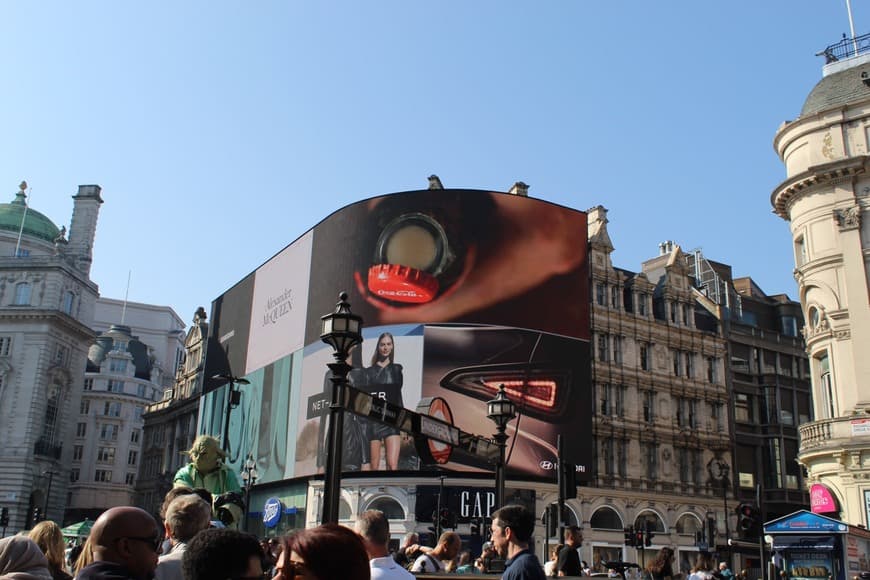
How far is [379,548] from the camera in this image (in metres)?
6.70

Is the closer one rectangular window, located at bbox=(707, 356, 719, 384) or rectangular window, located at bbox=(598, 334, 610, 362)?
rectangular window, located at bbox=(598, 334, 610, 362)

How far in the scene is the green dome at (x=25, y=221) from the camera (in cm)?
8412

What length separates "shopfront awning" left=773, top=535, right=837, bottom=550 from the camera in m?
23.8

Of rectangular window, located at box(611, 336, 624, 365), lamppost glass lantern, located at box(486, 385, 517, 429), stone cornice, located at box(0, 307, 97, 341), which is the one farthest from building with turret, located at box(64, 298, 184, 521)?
lamppost glass lantern, located at box(486, 385, 517, 429)

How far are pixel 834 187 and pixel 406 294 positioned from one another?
24763 millimetres

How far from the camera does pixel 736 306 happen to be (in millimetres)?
61500

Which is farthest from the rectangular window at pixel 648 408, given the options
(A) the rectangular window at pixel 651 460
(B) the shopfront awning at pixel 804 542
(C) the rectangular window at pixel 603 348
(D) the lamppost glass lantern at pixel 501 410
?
(D) the lamppost glass lantern at pixel 501 410

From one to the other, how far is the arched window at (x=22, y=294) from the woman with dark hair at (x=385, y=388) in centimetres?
3914

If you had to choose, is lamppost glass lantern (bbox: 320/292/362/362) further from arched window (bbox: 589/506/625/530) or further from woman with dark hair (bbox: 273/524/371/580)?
arched window (bbox: 589/506/625/530)

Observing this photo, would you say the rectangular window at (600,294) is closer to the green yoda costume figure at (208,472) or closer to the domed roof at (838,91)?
the domed roof at (838,91)

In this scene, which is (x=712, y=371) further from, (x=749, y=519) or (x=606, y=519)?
(x=749, y=519)

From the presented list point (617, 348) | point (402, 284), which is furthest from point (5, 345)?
point (617, 348)

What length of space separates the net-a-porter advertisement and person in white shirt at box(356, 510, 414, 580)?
39439 millimetres

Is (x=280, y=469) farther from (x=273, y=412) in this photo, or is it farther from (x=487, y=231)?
(x=487, y=231)
